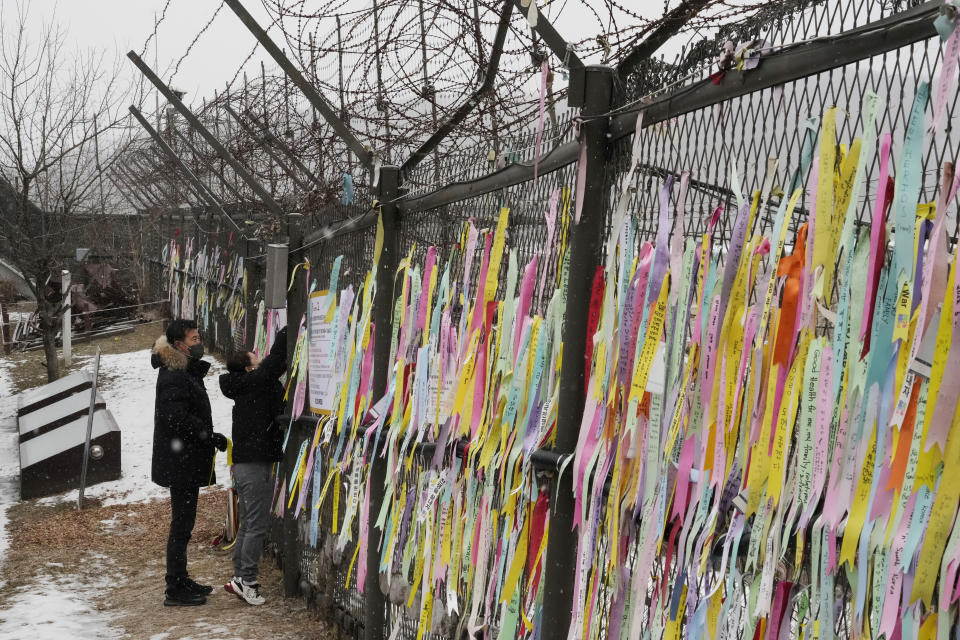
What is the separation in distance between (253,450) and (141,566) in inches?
78.2

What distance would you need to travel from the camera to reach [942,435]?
1576mm

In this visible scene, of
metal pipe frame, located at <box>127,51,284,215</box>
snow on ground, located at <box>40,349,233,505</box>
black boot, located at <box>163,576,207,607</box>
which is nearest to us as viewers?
black boot, located at <box>163,576,207,607</box>

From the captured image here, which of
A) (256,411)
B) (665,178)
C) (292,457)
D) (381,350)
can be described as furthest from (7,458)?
(665,178)

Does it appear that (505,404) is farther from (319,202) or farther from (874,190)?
(319,202)

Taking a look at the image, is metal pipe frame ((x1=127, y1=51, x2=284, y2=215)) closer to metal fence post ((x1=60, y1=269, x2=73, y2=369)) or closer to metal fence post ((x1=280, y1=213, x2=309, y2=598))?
metal fence post ((x1=280, y1=213, x2=309, y2=598))

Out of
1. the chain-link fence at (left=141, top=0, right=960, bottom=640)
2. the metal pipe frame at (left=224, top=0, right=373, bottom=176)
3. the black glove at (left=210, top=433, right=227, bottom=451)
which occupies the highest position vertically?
the metal pipe frame at (left=224, top=0, right=373, bottom=176)

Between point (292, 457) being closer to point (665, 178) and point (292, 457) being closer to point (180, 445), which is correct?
point (180, 445)

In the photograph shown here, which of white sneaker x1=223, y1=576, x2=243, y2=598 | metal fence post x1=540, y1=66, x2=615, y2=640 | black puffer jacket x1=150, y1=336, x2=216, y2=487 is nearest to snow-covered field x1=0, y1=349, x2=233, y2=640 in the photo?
white sneaker x1=223, y1=576, x2=243, y2=598

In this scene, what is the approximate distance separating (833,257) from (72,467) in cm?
992

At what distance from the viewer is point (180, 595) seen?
6379 mm

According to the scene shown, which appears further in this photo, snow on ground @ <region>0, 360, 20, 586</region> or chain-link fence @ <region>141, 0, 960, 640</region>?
snow on ground @ <region>0, 360, 20, 586</region>

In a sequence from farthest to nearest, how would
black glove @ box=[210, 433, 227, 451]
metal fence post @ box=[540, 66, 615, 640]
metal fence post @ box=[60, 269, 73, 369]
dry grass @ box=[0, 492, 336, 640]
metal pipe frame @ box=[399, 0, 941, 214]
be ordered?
metal fence post @ box=[60, 269, 73, 369] < black glove @ box=[210, 433, 227, 451] < dry grass @ box=[0, 492, 336, 640] < metal fence post @ box=[540, 66, 615, 640] < metal pipe frame @ box=[399, 0, 941, 214]

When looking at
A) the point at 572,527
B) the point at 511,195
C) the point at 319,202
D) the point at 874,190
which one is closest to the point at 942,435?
the point at 874,190

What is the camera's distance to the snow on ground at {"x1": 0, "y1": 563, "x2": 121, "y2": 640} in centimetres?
592
